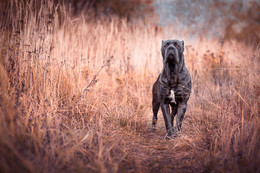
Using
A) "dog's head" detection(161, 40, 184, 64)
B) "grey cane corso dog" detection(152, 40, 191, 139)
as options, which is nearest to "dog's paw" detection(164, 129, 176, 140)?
"grey cane corso dog" detection(152, 40, 191, 139)

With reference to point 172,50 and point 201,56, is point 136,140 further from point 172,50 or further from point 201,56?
point 201,56

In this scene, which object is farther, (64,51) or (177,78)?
(64,51)

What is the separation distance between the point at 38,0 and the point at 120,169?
2.72 metres

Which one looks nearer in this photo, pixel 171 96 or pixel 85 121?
pixel 85 121

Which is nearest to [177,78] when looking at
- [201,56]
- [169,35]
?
[169,35]

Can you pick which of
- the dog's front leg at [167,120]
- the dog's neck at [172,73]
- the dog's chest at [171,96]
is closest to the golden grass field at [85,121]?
the dog's front leg at [167,120]

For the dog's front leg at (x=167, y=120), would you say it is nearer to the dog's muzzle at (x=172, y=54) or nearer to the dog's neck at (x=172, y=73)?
the dog's neck at (x=172, y=73)

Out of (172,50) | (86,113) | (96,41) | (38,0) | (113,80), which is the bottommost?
(86,113)

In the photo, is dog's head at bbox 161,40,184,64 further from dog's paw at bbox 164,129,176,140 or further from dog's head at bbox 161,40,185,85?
dog's paw at bbox 164,129,176,140

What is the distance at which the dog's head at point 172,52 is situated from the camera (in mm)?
2986

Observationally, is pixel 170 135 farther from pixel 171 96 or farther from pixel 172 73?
pixel 172 73

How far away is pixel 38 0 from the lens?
3291 millimetres

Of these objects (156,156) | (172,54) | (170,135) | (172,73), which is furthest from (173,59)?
(156,156)

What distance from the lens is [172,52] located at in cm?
297
